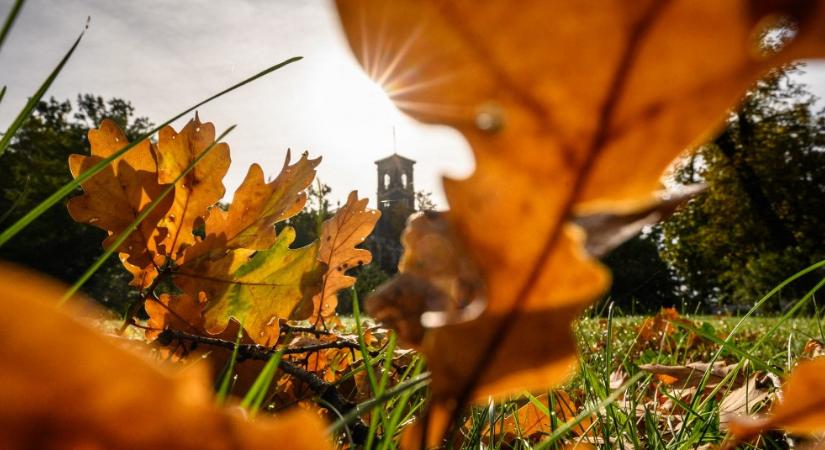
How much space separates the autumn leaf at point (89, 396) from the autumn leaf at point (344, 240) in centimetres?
69

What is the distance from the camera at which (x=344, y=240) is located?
35.3 inches

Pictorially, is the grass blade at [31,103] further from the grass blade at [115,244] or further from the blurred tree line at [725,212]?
the blurred tree line at [725,212]

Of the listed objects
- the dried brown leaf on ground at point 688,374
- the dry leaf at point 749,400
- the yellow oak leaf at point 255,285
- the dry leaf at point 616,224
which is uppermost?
the yellow oak leaf at point 255,285

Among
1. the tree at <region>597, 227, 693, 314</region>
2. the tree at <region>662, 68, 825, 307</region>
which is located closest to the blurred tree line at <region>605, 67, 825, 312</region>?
the tree at <region>662, 68, 825, 307</region>

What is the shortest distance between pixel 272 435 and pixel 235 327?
62 cm

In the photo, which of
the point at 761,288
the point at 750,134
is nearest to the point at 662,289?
the point at 750,134

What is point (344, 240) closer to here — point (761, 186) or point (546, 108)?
point (546, 108)

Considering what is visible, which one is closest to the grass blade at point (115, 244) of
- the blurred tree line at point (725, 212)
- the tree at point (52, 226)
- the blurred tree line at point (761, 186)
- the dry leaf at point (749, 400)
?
the dry leaf at point (749, 400)

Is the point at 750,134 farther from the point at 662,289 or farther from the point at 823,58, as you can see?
the point at 823,58

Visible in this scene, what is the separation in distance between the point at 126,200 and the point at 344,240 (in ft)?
1.05

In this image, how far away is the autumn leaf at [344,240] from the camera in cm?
87

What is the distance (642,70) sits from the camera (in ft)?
0.62

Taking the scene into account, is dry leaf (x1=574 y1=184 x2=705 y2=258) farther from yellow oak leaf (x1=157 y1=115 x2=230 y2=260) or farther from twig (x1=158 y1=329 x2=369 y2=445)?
yellow oak leaf (x1=157 y1=115 x2=230 y2=260)

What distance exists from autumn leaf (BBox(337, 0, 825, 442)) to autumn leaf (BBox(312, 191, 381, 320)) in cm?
65
